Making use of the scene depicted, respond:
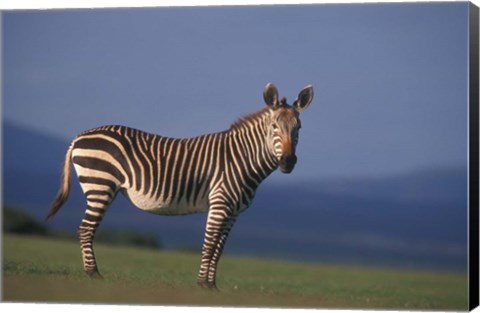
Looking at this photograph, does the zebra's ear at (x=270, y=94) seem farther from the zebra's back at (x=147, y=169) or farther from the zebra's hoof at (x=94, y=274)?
the zebra's hoof at (x=94, y=274)

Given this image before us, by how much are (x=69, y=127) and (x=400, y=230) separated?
386 cm

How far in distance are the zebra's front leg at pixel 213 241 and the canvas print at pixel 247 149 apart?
17mm

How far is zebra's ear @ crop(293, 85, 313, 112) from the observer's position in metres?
13.1

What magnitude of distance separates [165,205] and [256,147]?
1171 millimetres

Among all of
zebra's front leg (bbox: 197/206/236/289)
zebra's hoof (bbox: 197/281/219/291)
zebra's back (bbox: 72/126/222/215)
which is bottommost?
zebra's hoof (bbox: 197/281/219/291)

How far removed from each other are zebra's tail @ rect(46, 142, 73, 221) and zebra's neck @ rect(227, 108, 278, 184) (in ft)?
6.03

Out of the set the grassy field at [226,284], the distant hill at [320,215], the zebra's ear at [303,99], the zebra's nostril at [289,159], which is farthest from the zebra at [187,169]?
the distant hill at [320,215]

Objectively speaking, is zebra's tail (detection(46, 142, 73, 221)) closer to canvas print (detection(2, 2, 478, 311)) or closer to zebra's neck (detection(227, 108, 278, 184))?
canvas print (detection(2, 2, 478, 311))

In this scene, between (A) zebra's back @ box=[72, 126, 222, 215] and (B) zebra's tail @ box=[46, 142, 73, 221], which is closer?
(A) zebra's back @ box=[72, 126, 222, 215]

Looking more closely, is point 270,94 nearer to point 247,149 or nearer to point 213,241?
point 247,149

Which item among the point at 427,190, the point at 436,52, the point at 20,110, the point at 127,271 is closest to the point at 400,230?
the point at 427,190

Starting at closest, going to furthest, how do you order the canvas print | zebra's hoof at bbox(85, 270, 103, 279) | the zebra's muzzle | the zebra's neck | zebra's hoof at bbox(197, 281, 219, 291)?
the zebra's muzzle
the canvas print
the zebra's neck
zebra's hoof at bbox(197, 281, 219, 291)
zebra's hoof at bbox(85, 270, 103, 279)

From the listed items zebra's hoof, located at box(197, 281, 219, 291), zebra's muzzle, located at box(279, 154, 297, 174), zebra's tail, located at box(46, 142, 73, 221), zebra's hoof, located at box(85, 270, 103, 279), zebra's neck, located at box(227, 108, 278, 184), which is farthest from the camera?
zebra's tail, located at box(46, 142, 73, 221)

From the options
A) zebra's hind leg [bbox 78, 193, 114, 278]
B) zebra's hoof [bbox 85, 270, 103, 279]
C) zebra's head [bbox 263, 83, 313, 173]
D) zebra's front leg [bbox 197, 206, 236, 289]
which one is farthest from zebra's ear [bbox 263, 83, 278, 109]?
zebra's hoof [bbox 85, 270, 103, 279]
